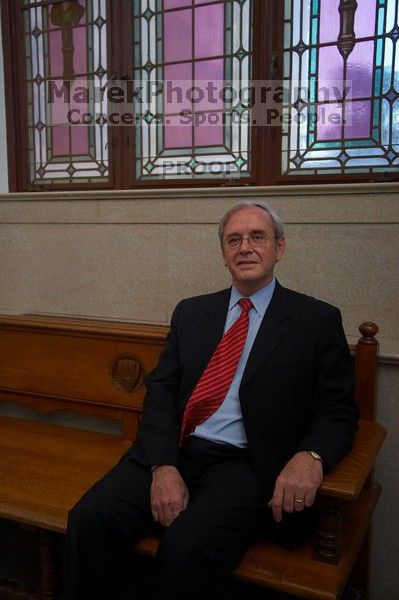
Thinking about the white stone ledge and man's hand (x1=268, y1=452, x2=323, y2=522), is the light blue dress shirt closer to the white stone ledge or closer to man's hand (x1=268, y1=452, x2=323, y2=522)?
man's hand (x1=268, y1=452, x2=323, y2=522)

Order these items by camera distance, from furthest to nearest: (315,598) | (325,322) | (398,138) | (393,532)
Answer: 1. (398,138)
2. (393,532)
3. (325,322)
4. (315,598)

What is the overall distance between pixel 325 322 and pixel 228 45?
1770 mm

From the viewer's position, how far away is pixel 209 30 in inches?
112

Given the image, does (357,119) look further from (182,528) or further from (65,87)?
(182,528)

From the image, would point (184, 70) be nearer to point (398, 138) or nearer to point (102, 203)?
point (102, 203)

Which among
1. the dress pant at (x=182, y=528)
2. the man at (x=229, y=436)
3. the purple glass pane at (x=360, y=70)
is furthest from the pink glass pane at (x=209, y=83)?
the dress pant at (x=182, y=528)

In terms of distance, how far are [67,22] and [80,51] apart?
0.19 meters

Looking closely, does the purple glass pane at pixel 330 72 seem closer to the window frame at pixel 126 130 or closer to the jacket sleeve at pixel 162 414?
the window frame at pixel 126 130

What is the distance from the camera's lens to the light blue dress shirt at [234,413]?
1806mm

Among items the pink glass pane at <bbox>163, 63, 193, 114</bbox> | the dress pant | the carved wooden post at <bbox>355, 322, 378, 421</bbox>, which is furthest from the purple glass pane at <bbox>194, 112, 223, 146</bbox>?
the dress pant

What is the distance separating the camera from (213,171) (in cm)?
291

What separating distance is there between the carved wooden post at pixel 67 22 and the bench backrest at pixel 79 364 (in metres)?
1.59

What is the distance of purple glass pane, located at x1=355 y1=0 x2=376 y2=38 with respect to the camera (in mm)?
2525

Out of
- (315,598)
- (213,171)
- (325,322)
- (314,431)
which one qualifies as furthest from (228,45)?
(315,598)
